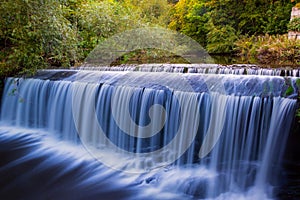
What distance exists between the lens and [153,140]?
5.01 meters

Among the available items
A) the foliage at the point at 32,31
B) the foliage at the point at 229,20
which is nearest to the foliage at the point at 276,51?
the foliage at the point at 229,20

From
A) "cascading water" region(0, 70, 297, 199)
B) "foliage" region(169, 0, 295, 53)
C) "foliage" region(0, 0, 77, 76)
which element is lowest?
"cascading water" region(0, 70, 297, 199)

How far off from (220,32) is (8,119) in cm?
1075

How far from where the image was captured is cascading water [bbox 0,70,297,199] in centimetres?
397

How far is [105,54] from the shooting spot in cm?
1048

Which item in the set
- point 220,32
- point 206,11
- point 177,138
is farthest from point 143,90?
point 206,11

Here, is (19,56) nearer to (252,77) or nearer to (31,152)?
(31,152)

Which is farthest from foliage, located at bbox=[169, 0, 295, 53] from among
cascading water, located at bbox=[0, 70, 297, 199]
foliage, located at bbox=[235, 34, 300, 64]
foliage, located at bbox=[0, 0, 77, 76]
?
cascading water, located at bbox=[0, 70, 297, 199]

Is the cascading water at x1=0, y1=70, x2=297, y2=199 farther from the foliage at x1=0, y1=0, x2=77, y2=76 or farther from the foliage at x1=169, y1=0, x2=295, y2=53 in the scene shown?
the foliage at x1=169, y1=0, x2=295, y2=53

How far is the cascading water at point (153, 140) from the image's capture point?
3.97m

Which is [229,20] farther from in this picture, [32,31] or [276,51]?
[32,31]

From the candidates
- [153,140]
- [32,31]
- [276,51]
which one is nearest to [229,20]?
[276,51]

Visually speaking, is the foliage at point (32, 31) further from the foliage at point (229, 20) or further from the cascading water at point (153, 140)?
the foliage at point (229, 20)

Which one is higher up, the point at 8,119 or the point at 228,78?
the point at 228,78
